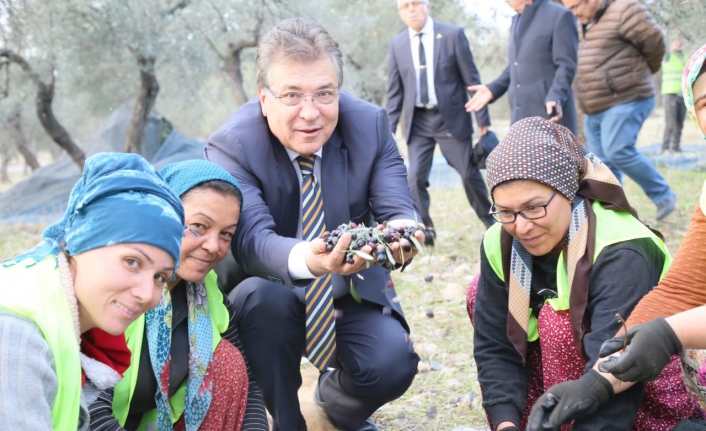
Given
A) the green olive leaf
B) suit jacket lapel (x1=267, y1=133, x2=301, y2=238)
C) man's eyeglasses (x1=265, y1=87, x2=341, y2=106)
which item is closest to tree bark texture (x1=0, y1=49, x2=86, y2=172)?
suit jacket lapel (x1=267, y1=133, x2=301, y2=238)

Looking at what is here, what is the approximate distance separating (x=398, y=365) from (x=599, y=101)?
165 inches

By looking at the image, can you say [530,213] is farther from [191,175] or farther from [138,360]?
[138,360]

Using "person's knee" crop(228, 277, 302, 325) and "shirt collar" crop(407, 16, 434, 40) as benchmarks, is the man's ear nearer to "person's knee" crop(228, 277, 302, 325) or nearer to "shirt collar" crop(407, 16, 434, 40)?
"person's knee" crop(228, 277, 302, 325)

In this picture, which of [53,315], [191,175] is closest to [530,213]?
[191,175]

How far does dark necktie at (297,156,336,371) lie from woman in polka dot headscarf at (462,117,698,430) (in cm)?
62

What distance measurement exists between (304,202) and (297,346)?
58 cm

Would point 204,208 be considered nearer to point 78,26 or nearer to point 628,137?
point 628,137

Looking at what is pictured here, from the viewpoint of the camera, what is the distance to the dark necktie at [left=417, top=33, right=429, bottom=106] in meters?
6.38

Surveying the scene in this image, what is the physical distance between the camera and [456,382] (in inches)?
144

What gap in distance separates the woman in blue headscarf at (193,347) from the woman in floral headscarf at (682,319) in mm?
1273

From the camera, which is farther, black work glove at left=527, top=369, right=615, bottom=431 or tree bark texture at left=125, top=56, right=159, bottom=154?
tree bark texture at left=125, top=56, right=159, bottom=154

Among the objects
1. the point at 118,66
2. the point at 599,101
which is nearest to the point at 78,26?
the point at 118,66

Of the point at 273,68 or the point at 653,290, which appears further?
the point at 273,68

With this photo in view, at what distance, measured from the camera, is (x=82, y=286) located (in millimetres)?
1761
